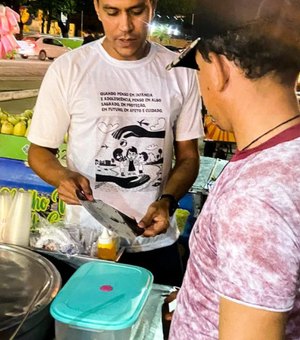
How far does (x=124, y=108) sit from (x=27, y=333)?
92 centimetres

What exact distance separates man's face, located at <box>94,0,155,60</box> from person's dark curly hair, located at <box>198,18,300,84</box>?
972mm

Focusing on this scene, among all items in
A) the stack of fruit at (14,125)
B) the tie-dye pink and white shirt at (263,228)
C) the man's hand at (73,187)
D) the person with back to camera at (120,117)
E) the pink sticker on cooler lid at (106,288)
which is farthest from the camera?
the stack of fruit at (14,125)

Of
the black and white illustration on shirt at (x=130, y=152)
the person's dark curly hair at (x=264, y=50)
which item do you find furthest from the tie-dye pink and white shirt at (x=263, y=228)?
the black and white illustration on shirt at (x=130, y=152)

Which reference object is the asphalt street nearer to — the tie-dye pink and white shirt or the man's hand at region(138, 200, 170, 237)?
the man's hand at region(138, 200, 170, 237)

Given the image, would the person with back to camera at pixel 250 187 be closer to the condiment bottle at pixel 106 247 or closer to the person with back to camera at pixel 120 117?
the condiment bottle at pixel 106 247

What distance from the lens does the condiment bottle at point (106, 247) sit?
4.72 ft

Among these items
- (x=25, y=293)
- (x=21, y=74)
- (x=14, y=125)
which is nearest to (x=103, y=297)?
A: (x=25, y=293)

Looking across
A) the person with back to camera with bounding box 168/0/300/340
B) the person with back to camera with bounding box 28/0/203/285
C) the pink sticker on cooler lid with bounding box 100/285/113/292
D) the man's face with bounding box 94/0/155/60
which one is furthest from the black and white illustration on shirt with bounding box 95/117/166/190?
the person with back to camera with bounding box 168/0/300/340

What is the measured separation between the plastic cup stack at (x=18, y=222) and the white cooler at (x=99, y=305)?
34 cm

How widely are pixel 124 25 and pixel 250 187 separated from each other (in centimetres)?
114

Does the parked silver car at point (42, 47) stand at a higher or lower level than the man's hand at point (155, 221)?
lower

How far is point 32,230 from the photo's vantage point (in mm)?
1562

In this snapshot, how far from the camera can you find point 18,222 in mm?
1439

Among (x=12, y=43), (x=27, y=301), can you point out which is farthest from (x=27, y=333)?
(x=12, y=43)
